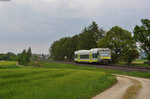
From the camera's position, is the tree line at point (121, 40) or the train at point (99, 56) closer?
A: the tree line at point (121, 40)

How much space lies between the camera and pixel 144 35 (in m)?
37.0

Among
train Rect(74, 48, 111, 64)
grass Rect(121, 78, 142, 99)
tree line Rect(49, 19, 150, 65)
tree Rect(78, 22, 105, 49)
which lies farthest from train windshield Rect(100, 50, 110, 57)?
tree Rect(78, 22, 105, 49)

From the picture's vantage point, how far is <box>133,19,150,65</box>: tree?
119ft

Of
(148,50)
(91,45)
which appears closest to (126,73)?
(148,50)

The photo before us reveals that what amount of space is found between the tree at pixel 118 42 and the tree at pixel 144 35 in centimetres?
897

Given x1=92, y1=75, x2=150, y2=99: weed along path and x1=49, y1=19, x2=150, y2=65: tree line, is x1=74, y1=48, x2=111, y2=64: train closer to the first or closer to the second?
x1=49, y1=19, x2=150, y2=65: tree line

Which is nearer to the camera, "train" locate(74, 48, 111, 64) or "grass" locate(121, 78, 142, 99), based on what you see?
"grass" locate(121, 78, 142, 99)

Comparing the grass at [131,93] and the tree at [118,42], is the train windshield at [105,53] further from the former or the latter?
the grass at [131,93]

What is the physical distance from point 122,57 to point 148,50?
1129 cm

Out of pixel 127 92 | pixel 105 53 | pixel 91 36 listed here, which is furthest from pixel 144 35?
pixel 91 36

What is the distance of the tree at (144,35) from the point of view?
3638cm

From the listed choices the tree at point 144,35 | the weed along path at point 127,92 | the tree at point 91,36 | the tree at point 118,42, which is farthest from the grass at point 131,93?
the tree at point 91,36

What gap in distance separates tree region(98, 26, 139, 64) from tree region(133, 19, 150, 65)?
353 inches

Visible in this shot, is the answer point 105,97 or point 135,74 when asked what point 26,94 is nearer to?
point 105,97
